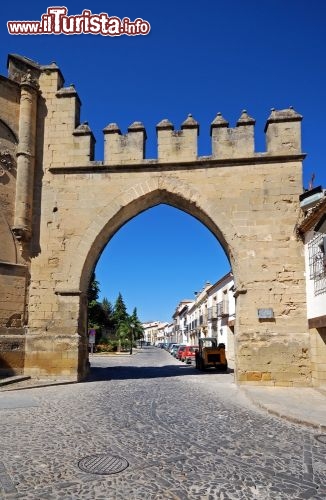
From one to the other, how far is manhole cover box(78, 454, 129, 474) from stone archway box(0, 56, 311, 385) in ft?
19.9

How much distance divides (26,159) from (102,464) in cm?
897

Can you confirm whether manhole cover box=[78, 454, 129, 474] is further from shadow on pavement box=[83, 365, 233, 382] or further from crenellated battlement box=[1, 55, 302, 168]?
crenellated battlement box=[1, 55, 302, 168]

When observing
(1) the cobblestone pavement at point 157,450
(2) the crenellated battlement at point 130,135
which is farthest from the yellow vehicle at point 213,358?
(1) the cobblestone pavement at point 157,450

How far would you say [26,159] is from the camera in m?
11.1

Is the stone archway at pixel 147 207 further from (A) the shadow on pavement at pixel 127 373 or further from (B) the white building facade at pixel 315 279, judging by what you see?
(A) the shadow on pavement at pixel 127 373

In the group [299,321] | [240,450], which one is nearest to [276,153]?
[299,321]

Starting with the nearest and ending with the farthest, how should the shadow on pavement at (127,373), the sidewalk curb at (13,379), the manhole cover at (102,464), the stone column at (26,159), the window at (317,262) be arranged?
the manhole cover at (102,464) → the window at (317,262) → the sidewalk curb at (13,379) → the stone column at (26,159) → the shadow on pavement at (127,373)

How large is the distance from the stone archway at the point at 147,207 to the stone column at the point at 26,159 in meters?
0.03

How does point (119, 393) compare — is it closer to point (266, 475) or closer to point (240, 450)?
point (240, 450)

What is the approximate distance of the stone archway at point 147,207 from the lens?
980 centimetres

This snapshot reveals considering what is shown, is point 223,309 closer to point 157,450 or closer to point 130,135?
point 130,135

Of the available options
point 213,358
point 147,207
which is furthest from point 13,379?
point 213,358

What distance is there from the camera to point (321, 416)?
5863 mm

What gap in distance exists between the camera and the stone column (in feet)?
35.4
